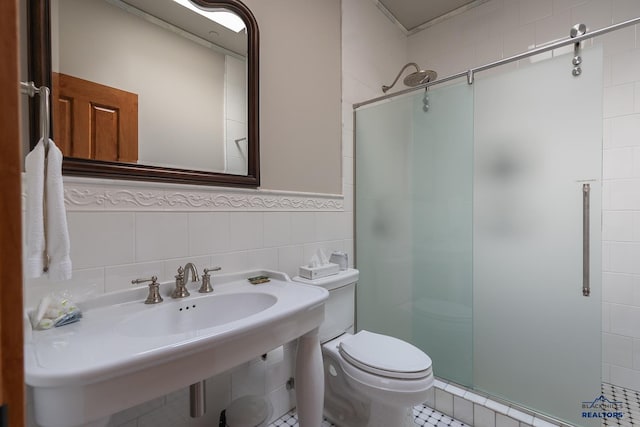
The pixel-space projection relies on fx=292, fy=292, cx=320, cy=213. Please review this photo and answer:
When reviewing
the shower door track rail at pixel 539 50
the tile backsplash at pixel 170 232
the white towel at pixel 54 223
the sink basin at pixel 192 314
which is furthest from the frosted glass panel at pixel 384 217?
the white towel at pixel 54 223

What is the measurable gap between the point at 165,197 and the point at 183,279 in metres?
0.32

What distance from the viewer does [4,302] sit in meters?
0.25

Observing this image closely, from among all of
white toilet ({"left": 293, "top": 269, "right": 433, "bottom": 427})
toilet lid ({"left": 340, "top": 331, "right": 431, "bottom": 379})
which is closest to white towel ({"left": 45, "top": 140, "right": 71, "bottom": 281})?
white toilet ({"left": 293, "top": 269, "right": 433, "bottom": 427})

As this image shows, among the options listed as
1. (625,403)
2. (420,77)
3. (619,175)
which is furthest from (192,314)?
(619,175)

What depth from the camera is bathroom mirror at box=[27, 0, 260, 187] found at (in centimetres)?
91

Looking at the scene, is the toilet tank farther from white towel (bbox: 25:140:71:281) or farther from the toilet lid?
white towel (bbox: 25:140:71:281)

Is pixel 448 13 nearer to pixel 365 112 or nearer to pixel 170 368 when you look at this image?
pixel 365 112

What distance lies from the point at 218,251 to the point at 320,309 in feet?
1.67

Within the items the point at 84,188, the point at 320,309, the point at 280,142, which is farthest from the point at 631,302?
the point at 84,188

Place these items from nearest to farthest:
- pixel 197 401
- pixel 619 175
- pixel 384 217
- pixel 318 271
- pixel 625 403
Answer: pixel 197 401, pixel 318 271, pixel 625 403, pixel 619 175, pixel 384 217

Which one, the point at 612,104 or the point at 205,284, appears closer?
the point at 205,284

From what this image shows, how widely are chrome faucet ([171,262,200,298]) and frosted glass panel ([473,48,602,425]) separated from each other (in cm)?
145

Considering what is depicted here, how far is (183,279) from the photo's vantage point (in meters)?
1.06

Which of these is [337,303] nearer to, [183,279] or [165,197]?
[183,279]
